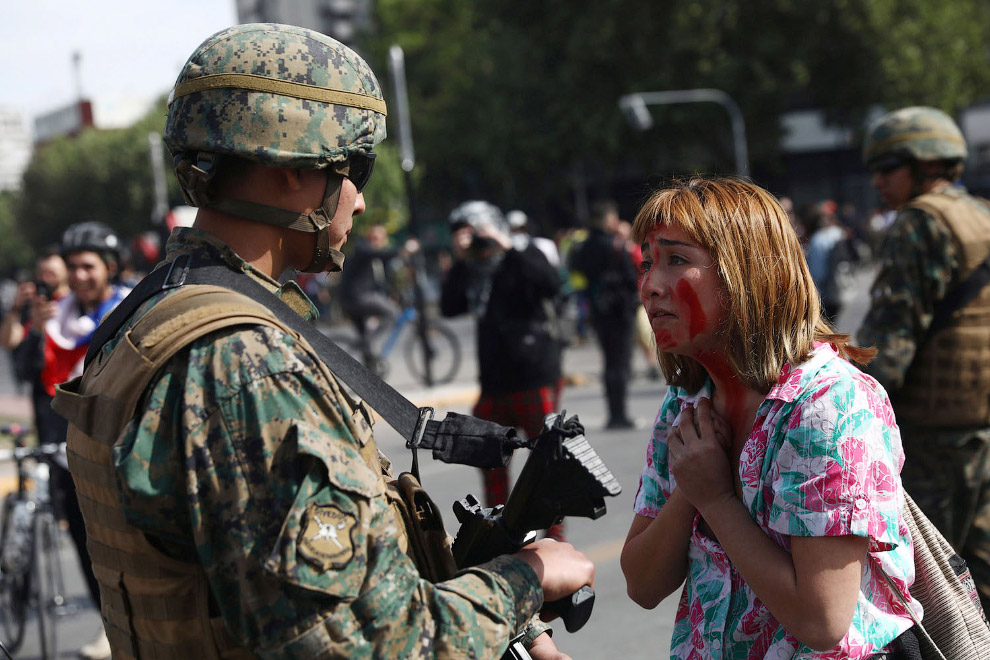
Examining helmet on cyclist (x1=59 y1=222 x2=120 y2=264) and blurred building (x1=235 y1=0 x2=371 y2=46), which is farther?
blurred building (x1=235 y1=0 x2=371 y2=46)

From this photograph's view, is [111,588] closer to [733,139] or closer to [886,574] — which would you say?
[886,574]

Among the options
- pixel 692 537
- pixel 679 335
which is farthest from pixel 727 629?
pixel 679 335

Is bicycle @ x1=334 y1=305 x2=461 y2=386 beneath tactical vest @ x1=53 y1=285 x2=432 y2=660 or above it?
beneath

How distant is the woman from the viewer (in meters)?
1.71

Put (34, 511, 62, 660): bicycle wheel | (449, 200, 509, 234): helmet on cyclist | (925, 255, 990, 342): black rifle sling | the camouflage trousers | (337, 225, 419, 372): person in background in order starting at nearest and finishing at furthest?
1. the camouflage trousers
2. (925, 255, 990, 342): black rifle sling
3. (34, 511, 62, 660): bicycle wheel
4. (449, 200, 509, 234): helmet on cyclist
5. (337, 225, 419, 372): person in background

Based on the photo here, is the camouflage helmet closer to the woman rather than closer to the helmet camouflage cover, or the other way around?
the woman

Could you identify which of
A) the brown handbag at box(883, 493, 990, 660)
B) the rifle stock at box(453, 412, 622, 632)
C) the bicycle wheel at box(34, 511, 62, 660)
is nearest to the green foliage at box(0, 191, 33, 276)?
the bicycle wheel at box(34, 511, 62, 660)

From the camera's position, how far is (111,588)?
156cm

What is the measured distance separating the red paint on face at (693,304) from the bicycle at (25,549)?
3747 mm

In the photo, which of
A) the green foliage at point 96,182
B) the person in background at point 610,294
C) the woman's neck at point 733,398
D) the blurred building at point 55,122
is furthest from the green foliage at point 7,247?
the woman's neck at point 733,398

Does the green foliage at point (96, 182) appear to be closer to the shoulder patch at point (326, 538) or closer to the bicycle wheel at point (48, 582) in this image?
the bicycle wheel at point (48, 582)

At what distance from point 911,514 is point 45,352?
4270 mm

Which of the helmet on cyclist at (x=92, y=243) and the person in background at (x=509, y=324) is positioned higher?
the helmet on cyclist at (x=92, y=243)

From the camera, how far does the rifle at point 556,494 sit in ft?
5.34
